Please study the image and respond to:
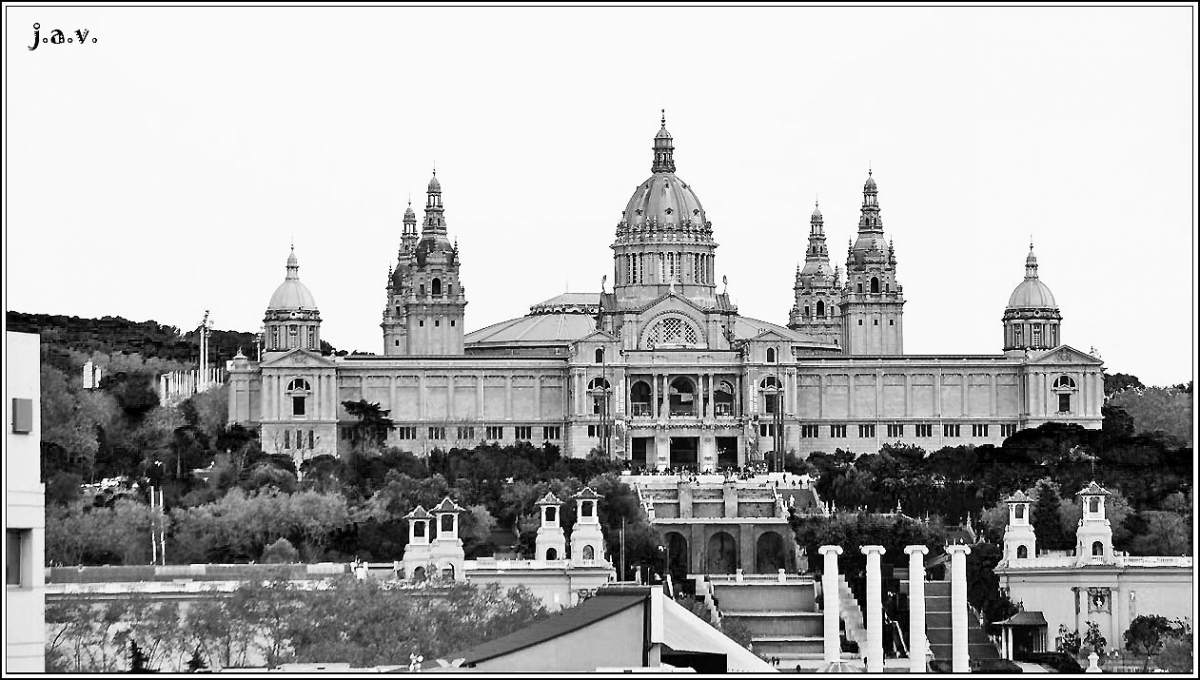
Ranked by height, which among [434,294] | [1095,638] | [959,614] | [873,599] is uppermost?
[434,294]

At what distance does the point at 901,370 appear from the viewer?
18088 cm

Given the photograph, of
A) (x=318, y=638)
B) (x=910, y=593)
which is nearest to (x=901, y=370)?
(x=910, y=593)

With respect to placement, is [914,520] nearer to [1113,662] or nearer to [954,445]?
[1113,662]

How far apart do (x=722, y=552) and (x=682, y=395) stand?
36484mm

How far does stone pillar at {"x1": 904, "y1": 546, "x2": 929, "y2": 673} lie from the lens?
357ft

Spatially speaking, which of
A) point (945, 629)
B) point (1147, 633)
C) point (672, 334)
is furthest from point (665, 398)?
point (1147, 633)

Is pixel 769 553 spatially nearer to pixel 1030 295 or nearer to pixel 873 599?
pixel 873 599

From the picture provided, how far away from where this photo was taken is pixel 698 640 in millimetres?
78625

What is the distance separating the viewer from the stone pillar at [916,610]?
357 feet

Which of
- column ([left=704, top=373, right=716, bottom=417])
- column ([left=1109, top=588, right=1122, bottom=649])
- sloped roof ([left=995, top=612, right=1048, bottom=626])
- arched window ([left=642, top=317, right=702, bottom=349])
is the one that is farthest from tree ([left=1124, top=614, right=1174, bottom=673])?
arched window ([left=642, top=317, right=702, bottom=349])

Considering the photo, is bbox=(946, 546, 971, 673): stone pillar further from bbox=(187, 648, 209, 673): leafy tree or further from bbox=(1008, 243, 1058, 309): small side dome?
bbox=(1008, 243, 1058, 309): small side dome

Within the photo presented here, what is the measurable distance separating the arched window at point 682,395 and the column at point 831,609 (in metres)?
65.8

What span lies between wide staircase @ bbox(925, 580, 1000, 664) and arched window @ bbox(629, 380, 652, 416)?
53.7 m

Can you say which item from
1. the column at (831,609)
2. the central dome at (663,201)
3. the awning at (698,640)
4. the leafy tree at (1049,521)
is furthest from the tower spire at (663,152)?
the awning at (698,640)
